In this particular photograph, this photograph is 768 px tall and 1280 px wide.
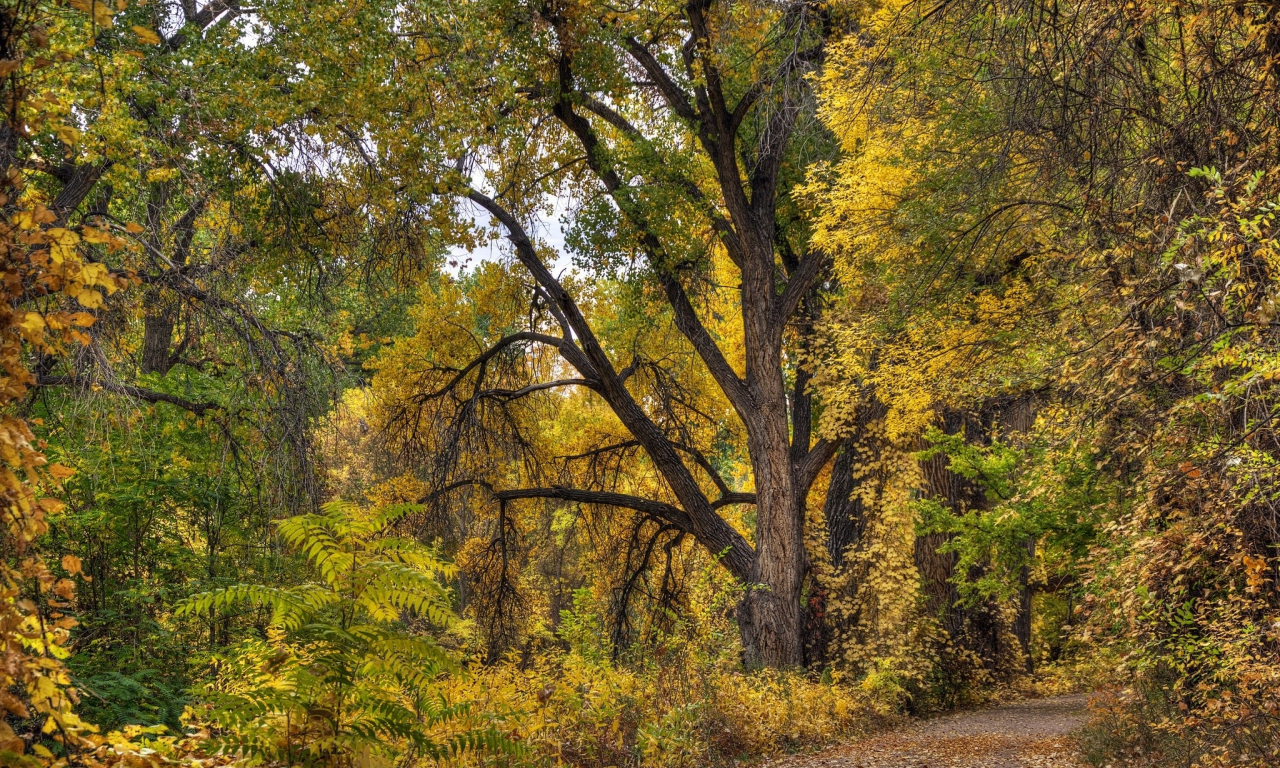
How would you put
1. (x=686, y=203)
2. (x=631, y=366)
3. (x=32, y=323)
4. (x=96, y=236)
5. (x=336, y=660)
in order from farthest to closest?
(x=631, y=366) → (x=686, y=203) → (x=336, y=660) → (x=96, y=236) → (x=32, y=323)

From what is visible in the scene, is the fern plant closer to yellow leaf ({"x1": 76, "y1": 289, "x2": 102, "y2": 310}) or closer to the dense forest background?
the dense forest background

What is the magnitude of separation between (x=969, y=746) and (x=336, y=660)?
7.86 metres

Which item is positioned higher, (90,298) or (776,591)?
(90,298)

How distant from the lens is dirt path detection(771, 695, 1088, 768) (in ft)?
27.7

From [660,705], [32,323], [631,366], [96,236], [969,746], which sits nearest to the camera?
[32,323]

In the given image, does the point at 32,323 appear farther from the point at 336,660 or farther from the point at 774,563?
the point at 774,563

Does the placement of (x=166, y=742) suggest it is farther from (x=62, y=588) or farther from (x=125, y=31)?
(x=125, y=31)

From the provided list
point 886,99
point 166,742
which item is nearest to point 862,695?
point 886,99

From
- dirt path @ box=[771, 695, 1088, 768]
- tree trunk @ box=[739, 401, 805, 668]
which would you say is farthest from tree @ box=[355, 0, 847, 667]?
dirt path @ box=[771, 695, 1088, 768]

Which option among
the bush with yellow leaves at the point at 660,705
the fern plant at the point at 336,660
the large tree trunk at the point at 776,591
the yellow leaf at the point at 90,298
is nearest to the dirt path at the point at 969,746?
the bush with yellow leaves at the point at 660,705

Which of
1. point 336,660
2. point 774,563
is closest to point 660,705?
point 774,563

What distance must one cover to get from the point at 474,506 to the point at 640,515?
3.09 meters

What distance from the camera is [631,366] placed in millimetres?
14984

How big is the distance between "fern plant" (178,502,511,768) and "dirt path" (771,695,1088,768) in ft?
17.6
